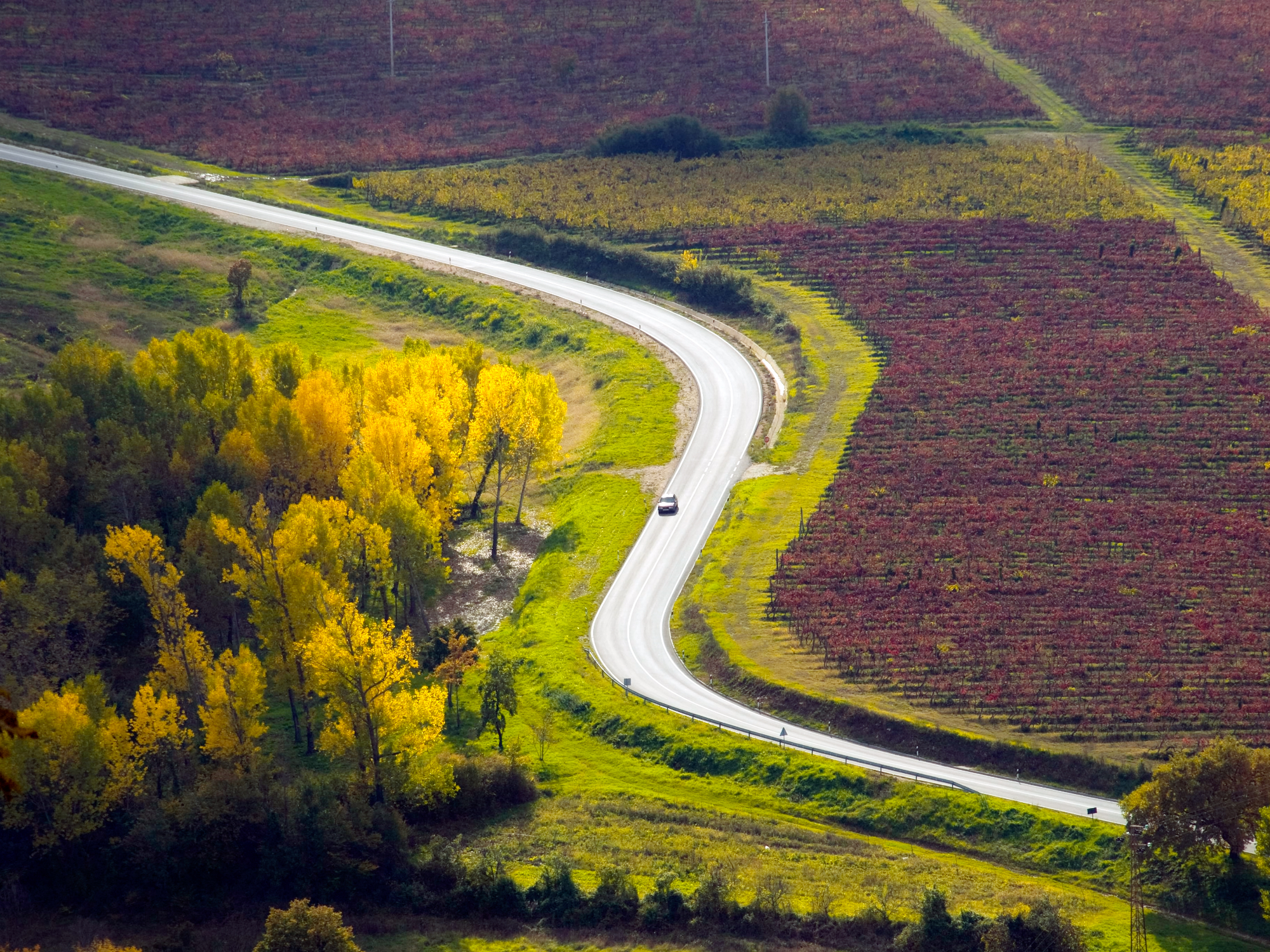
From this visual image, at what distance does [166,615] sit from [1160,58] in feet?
522

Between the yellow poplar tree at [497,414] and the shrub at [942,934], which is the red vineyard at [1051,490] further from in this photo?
the yellow poplar tree at [497,414]

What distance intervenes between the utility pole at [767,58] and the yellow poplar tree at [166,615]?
129 meters

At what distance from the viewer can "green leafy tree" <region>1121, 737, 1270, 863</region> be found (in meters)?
60.7

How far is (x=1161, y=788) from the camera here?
61.4 metres

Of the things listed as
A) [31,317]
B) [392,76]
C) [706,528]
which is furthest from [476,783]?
[392,76]

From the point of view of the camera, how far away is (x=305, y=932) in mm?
57875

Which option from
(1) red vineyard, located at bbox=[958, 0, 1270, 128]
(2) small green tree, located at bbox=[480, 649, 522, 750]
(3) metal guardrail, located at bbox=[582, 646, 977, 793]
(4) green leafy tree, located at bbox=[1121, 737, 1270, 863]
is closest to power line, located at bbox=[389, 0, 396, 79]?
(1) red vineyard, located at bbox=[958, 0, 1270, 128]

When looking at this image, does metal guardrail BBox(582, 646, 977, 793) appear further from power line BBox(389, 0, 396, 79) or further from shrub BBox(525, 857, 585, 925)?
power line BBox(389, 0, 396, 79)

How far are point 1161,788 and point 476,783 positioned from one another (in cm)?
3365

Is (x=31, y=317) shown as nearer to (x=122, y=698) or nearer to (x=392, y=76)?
(x=122, y=698)

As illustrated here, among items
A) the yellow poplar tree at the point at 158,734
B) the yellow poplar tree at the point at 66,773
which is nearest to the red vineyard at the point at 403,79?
the yellow poplar tree at the point at 158,734

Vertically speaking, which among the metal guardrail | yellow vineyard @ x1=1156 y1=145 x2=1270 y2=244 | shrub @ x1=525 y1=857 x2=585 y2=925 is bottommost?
shrub @ x1=525 y1=857 x2=585 y2=925

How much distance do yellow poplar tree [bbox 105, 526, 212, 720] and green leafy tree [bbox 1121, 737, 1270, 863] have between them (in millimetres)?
47918

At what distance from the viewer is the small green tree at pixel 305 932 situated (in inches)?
2274
